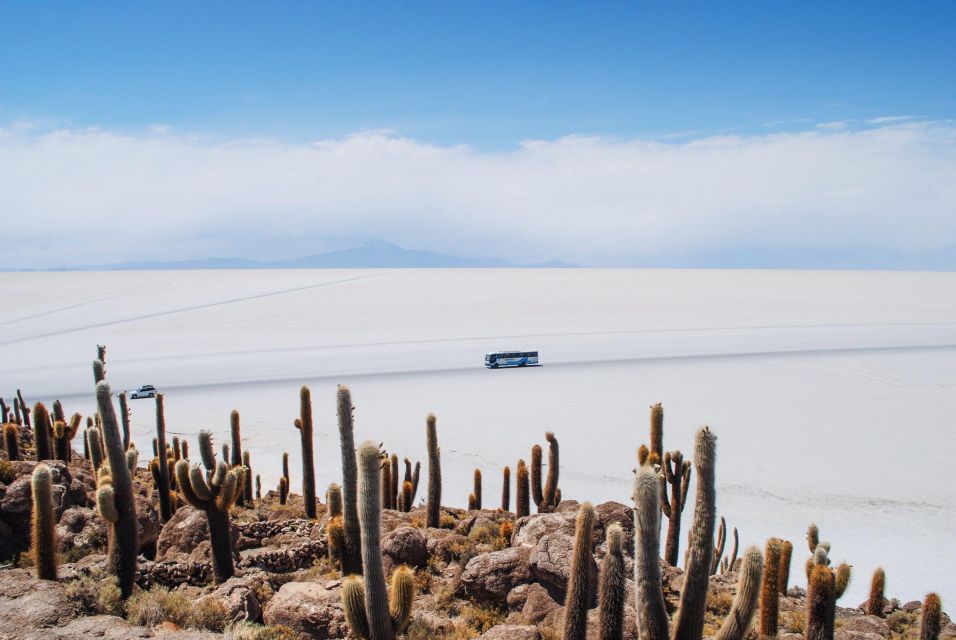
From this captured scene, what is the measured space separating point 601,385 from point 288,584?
29.0 meters

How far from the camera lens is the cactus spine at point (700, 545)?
6770 millimetres

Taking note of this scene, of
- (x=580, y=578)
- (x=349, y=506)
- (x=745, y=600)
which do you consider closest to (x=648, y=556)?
(x=580, y=578)

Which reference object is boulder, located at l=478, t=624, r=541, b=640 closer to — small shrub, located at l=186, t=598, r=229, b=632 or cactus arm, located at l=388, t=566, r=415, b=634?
cactus arm, located at l=388, t=566, r=415, b=634

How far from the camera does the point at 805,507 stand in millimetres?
18969

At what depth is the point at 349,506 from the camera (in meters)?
10.6

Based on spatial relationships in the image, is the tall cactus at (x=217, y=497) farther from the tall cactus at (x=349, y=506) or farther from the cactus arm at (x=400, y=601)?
the cactus arm at (x=400, y=601)

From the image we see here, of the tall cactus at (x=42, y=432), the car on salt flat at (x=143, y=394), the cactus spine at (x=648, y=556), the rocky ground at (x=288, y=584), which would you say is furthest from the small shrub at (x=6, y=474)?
the car on salt flat at (x=143, y=394)

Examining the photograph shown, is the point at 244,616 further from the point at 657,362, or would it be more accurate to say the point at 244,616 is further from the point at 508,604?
the point at 657,362

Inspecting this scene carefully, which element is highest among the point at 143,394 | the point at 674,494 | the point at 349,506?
the point at 349,506

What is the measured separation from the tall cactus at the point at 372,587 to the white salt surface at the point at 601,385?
11.1 meters

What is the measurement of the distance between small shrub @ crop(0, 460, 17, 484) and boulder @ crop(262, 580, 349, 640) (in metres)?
7.70

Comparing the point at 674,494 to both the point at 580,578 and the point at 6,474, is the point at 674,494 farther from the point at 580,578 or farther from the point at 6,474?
the point at 6,474

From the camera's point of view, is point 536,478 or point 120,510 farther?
point 536,478

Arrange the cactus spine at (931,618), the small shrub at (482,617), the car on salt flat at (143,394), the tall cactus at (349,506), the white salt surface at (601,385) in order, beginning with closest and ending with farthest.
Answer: the cactus spine at (931,618), the small shrub at (482,617), the tall cactus at (349,506), the white salt surface at (601,385), the car on salt flat at (143,394)
